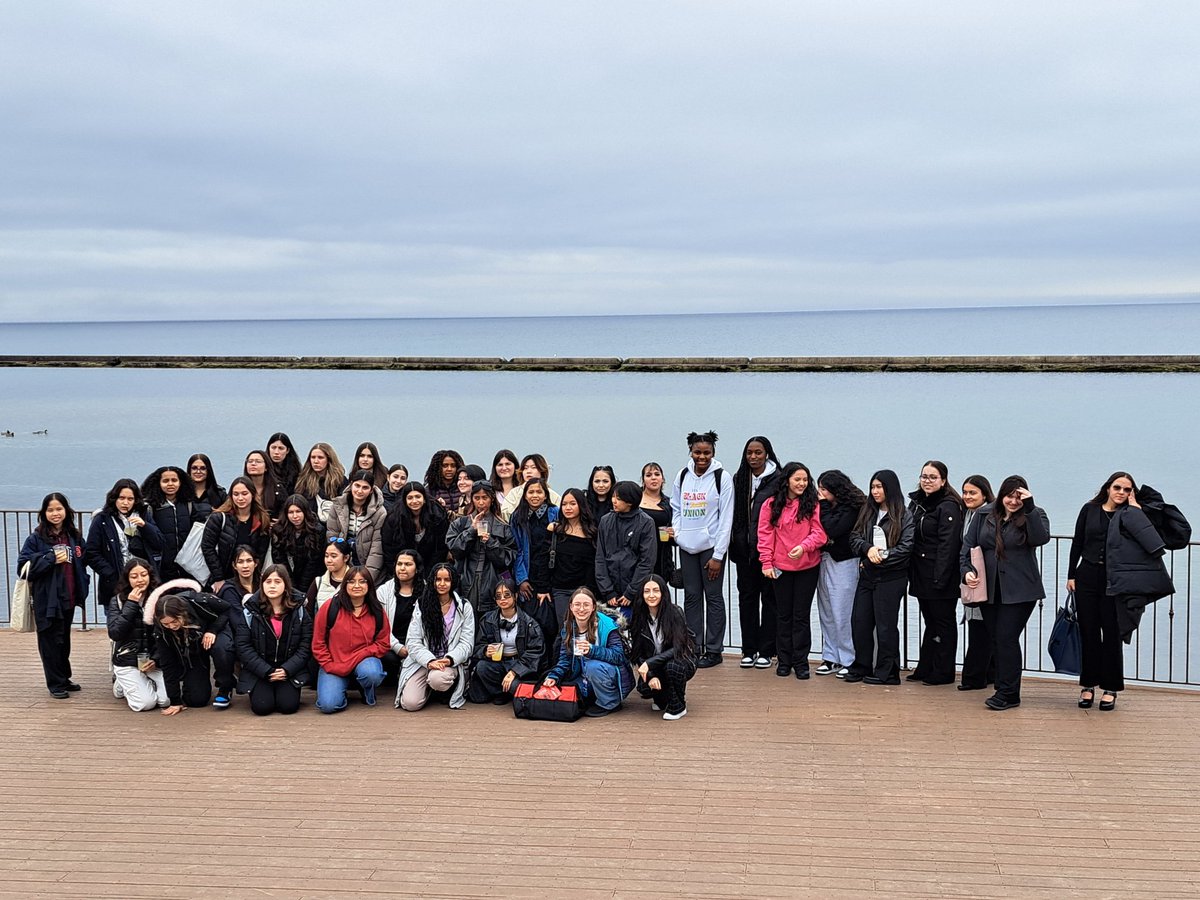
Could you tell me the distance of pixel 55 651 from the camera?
8109 millimetres

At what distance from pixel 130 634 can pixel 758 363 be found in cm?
872

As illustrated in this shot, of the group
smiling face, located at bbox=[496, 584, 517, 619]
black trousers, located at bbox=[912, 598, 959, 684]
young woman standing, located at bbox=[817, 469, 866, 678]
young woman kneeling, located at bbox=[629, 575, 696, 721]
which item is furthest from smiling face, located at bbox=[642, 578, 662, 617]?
black trousers, located at bbox=[912, 598, 959, 684]

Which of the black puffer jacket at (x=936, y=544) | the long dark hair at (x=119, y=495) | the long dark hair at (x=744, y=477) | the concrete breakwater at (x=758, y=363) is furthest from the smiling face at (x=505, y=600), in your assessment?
the concrete breakwater at (x=758, y=363)

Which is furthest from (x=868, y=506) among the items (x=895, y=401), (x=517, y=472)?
(x=895, y=401)

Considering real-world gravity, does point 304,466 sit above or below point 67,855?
above

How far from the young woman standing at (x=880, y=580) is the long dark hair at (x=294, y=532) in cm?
384

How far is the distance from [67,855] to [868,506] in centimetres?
537

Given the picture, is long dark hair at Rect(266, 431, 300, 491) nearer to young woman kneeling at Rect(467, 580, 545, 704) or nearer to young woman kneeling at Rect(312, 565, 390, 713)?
young woman kneeling at Rect(312, 565, 390, 713)

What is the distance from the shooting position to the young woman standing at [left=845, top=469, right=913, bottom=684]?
808 cm

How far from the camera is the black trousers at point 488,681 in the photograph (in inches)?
310

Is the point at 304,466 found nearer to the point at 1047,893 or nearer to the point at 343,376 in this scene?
the point at 1047,893

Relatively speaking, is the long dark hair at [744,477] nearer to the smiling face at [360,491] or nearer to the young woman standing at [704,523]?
the young woman standing at [704,523]

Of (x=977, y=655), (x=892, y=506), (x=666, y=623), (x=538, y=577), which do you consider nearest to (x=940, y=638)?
(x=977, y=655)

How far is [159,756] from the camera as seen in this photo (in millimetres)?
6926
